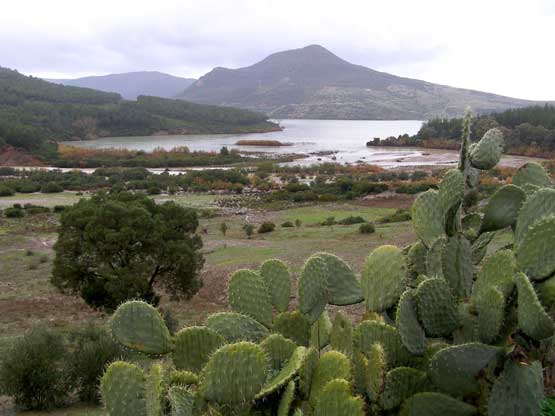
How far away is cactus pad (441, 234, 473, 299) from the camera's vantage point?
2.63 meters

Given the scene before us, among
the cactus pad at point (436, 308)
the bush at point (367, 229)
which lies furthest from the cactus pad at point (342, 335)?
A: the bush at point (367, 229)

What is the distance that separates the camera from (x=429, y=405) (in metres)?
2.24

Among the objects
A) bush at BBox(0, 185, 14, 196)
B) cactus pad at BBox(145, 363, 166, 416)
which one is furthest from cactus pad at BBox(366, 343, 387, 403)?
bush at BBox(0, 185, 14, 196)

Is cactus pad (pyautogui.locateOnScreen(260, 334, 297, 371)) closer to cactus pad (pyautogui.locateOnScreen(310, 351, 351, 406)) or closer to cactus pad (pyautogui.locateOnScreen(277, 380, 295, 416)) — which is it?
cactus pad (pyautogui.locateOnScreen(310, 351, 351, 406))

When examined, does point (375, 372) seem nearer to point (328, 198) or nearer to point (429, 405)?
point (429, 405)

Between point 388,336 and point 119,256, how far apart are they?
13.3 meters

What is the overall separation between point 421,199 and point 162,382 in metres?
1.56

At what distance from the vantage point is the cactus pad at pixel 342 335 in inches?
104

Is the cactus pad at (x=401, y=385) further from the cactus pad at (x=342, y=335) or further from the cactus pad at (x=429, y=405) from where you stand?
the cactus pad at (x=342, y=335)

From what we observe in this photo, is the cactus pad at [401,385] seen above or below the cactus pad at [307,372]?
below

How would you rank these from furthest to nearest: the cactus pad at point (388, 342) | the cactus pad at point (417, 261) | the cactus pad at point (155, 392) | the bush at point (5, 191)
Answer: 1. the bush at point (5, 191)
2. the cactus pad at point (417, 261)
3. the cactus pad at point (388, 342)
4. the cactus pad at point (155, 392)

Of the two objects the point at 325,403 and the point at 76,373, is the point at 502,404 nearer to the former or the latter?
the point at 325,403

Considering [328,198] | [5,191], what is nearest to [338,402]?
[328,198]

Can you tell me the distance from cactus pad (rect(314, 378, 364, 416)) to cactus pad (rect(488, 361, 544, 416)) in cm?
64
